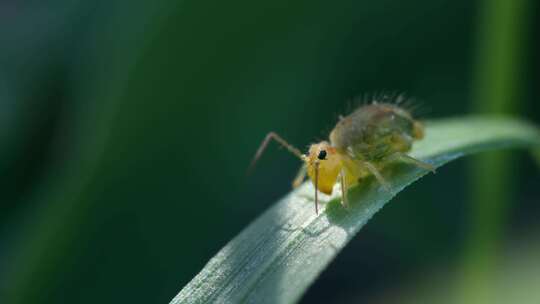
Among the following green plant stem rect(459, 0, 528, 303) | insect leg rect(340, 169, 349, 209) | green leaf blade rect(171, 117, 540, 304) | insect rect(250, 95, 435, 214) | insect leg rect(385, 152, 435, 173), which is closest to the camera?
green leaf blade rect(171, 117, 540, 304)

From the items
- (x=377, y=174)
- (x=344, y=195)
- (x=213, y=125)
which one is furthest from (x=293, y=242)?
(x=213, y=125)

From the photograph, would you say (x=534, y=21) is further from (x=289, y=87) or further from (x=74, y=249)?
(x=74, y=249)

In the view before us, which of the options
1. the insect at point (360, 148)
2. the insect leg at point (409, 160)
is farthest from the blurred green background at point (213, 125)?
the insect leg at point (409, 160)

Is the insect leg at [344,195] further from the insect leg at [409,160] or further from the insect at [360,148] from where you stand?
the insect leg at [409,160]

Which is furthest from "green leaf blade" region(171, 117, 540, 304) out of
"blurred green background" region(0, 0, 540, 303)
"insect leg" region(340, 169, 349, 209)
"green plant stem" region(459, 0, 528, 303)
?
"blurred green background" region(0, 0, 540, 303)

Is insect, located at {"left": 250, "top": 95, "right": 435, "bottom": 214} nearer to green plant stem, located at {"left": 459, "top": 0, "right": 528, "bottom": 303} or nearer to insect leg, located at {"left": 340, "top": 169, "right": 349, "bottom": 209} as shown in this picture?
insect leg, located at {"left": 340, "top": 169, "right": 349, "bottom": 209}

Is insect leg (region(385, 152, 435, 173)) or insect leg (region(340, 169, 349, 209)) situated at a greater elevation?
insect leg (region(385, 152, 435, 173))

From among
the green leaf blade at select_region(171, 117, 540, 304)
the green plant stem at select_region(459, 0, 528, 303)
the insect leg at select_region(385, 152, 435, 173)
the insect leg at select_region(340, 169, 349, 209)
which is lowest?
the green leaf blade at select_region(171, 117, 540, 304)
